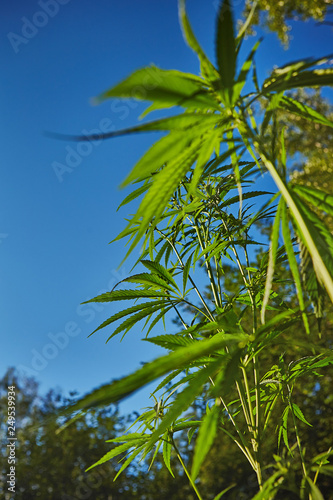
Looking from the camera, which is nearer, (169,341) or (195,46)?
(195,46)

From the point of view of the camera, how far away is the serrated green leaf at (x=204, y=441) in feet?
1.57

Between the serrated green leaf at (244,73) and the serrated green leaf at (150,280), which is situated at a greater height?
the serrated green leaf at (244,73)

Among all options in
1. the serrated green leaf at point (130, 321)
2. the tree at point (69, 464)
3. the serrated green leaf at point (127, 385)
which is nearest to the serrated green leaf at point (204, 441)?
the serrated green leaf at point (127, 385)

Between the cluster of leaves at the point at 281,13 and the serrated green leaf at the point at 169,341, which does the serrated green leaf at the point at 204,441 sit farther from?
the cluster of leaves at the point at 281,13

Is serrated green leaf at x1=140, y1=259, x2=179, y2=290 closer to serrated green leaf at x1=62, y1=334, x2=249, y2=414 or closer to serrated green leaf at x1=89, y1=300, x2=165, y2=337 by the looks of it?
serrated green leaf at x1=89, y1=300, x2=165, y2=337

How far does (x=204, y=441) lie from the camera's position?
53 cm

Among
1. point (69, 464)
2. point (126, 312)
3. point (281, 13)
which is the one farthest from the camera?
point (69, 464)

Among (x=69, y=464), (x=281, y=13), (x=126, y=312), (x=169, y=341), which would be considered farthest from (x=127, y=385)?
(x=69, y=464)

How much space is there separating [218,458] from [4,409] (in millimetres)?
6012

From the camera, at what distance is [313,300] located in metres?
0.55

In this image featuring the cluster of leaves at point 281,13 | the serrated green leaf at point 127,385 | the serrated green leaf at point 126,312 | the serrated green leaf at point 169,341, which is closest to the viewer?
the serrated green leaf at point 127,385

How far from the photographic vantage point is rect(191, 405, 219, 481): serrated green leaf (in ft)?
1.57

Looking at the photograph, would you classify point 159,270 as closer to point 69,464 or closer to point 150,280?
point 150,280

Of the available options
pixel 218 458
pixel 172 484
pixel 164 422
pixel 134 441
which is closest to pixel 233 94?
pixel 164 422
